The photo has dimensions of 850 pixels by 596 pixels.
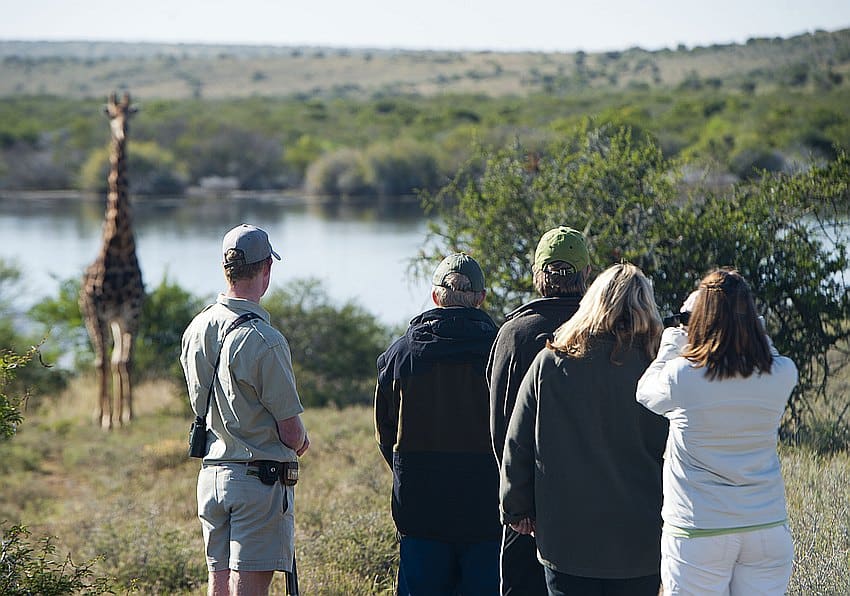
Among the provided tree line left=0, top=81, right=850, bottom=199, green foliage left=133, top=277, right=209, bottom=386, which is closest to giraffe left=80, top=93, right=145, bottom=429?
green foliage left=133, top=277, right=209, bottom=386

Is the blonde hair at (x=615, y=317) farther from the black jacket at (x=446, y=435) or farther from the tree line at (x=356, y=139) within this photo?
the tree line at (x=356, y=139)

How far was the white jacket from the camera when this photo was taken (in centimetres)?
321

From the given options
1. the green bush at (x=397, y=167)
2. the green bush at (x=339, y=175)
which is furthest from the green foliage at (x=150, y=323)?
the green bush at (x=339, y=175)

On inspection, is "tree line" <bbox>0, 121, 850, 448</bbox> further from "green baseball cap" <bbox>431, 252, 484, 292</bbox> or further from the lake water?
the lake water

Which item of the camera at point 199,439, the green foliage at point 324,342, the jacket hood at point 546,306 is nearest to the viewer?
the jacket hood at point 546,306

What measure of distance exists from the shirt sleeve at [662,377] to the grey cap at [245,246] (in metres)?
1.51

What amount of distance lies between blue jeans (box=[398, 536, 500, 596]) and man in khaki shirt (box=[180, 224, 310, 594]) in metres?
0.48

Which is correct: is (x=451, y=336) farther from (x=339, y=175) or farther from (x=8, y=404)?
(x=339, y=175)

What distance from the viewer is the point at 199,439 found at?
3955mm

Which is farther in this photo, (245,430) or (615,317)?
(245,430)

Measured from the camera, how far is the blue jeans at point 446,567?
13.1 feet

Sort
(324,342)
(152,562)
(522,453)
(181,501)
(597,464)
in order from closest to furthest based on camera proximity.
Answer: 1. (597,464)
2. (522,453)
3. (152,562)
4. (181,501)
5. (324,342)

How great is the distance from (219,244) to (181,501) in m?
23.3

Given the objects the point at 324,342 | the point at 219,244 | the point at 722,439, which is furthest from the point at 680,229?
the point at 219,244
